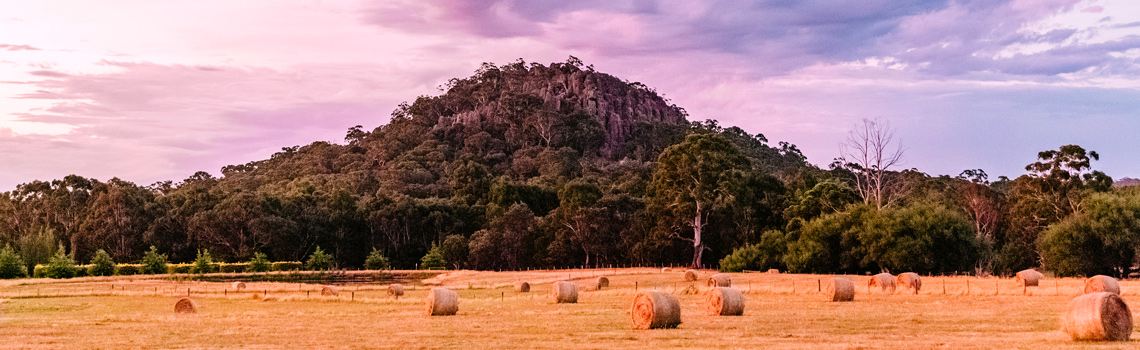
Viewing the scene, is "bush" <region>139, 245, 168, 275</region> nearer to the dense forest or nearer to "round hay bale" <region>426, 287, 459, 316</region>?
the dense forest

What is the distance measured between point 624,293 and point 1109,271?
3464 centimetres

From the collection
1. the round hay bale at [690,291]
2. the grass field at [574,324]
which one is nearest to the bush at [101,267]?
the grass field at [574,324]

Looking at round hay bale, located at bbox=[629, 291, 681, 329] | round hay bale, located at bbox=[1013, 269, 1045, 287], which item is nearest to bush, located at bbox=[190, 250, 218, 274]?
round hay bale, located at bbox=[1013, 269, 1045, 287]

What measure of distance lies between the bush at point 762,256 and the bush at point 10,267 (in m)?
61.7

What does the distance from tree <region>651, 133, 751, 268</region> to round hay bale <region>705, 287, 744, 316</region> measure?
2230 inches

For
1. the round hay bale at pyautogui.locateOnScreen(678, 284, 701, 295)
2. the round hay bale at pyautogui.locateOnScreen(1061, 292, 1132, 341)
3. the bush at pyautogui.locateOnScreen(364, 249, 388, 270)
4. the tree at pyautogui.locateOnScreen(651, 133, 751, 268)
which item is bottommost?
the round hay bale at pyautogui.locateOnScreen(678, 284, 701, 295)

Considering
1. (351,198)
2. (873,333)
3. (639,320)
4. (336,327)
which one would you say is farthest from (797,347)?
(351,198)

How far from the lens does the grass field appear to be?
23703 millimetres

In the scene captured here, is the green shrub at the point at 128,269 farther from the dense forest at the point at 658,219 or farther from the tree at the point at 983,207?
the tree at the point at 983,207

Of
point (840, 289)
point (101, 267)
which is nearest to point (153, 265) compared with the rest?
point (101, 267)

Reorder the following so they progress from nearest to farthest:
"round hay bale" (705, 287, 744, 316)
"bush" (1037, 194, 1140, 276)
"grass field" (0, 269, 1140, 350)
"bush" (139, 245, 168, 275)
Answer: "grass field" (0, 269, 1140, 350), "round hay bale" (705, 287, 744, 316), "bush" (1037, 194, 1140, 276), "bush" (139, 245, 168, 275)

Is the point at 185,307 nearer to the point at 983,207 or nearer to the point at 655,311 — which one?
the point at 655,311

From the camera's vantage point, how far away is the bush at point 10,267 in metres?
87.8

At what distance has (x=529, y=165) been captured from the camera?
17625 cm
